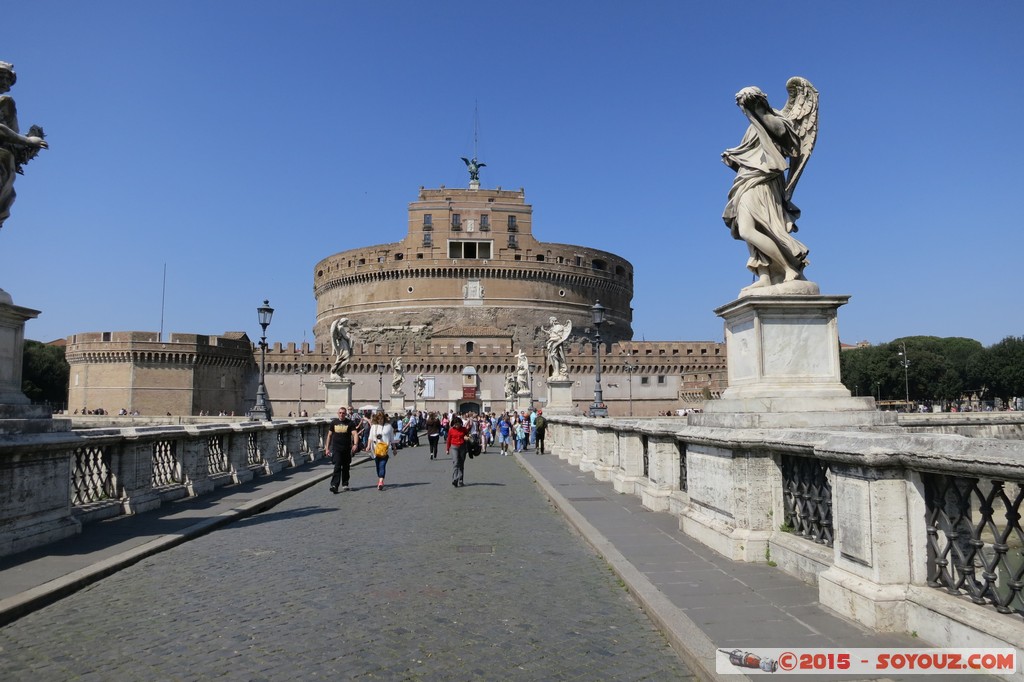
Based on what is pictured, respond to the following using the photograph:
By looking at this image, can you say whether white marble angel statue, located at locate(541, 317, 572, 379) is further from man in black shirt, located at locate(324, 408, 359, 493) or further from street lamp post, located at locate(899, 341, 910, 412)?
street lamp post, located at locate(899, 341, 910, 412)

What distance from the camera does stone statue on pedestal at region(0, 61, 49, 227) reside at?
20.9ft

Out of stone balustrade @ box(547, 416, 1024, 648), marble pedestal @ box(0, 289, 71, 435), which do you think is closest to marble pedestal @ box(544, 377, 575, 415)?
stone balustrade @ box(547, 416, 1024, 648)

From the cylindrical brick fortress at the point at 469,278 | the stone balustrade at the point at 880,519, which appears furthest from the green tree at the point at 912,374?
the stone balustrade at the point at 880,519

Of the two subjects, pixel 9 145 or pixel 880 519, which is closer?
pixel 880 519

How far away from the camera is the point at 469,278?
→ 251 ft

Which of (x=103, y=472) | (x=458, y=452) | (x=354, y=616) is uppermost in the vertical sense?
(x=103, y=472)

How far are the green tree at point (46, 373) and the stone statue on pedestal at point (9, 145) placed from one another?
7155cm

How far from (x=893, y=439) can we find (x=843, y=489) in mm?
444

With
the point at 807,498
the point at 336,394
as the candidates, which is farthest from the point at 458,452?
the point at 336,394

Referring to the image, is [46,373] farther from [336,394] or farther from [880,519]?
[880,519]

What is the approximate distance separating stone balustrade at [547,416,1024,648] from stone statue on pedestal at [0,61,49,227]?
6343mm

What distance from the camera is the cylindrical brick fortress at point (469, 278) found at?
76.1 metres

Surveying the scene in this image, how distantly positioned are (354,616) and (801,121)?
5288 millimetres

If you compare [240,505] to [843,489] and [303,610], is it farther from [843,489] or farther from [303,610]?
[843,489]
